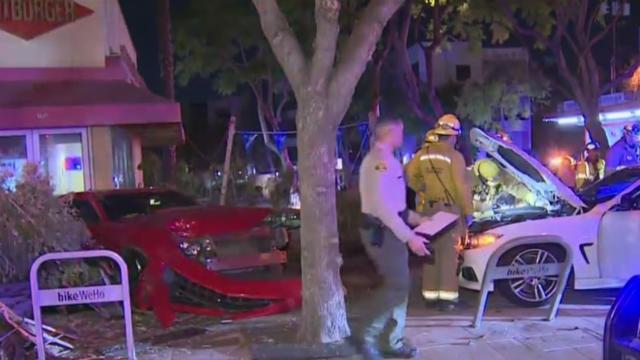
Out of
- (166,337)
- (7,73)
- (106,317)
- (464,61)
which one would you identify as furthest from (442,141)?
(464,61)

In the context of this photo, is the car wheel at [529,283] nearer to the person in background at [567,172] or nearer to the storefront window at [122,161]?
the person in background at [567,172]

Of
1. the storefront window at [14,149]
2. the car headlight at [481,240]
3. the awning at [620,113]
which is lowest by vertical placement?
the car headlight at [481,240]

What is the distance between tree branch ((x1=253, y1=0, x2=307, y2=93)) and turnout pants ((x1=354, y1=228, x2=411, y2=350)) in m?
1.40

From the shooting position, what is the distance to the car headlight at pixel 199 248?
7520 millimetres

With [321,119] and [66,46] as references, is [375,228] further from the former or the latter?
[66,46]

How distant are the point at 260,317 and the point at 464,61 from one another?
116 feet

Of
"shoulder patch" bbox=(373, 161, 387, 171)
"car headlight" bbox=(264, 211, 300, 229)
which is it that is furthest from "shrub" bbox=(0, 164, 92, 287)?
"shoulder patch" bbox=(373, 161, 387, 171)

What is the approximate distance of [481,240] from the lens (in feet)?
26.0

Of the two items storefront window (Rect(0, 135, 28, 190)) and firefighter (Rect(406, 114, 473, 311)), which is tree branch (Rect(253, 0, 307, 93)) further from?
storefront window (Rect(0, 135, 28, 190))

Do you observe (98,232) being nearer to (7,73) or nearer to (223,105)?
(7,73)

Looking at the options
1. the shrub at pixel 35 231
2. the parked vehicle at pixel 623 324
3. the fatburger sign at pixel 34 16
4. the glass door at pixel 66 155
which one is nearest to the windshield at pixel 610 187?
the parked vehicle at pixel 623 324

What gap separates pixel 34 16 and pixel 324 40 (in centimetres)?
936

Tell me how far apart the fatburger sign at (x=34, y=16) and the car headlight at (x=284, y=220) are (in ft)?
24.7

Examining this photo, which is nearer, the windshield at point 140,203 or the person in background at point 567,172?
the windshield at point 140,203
